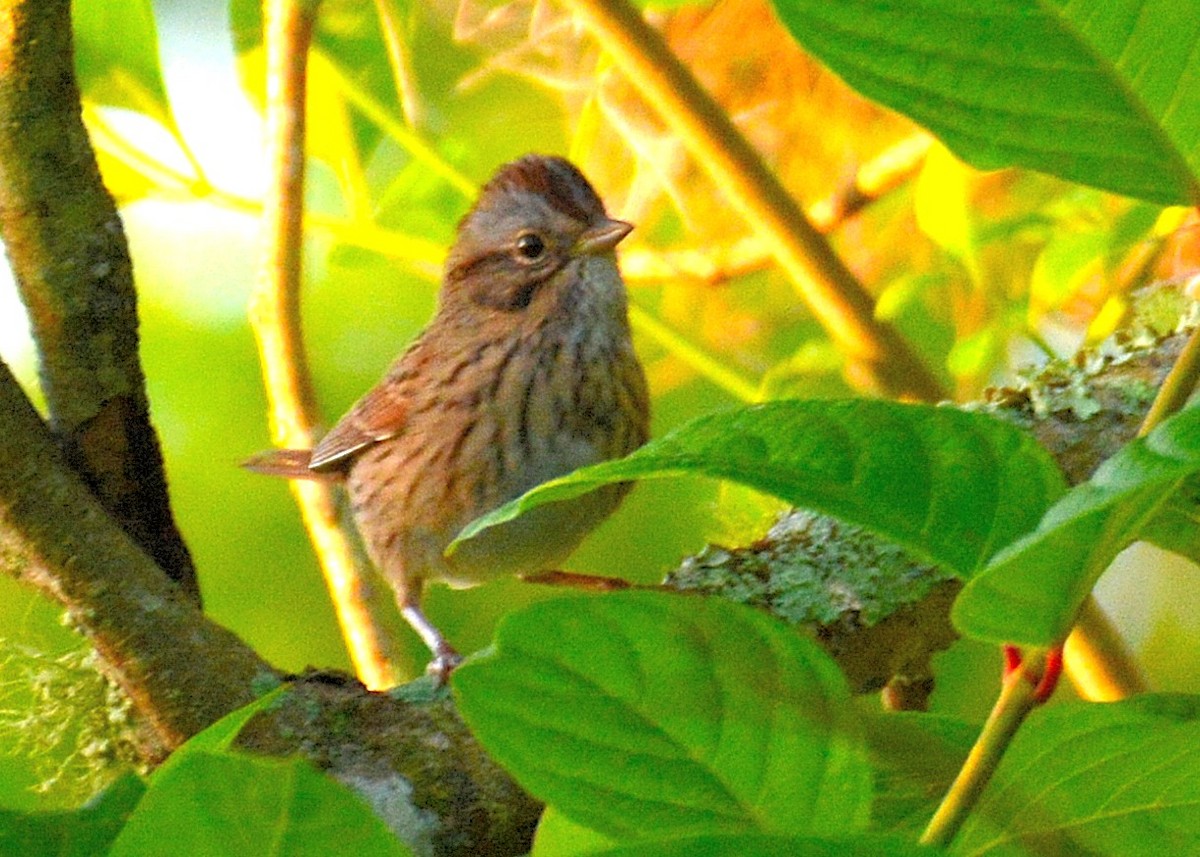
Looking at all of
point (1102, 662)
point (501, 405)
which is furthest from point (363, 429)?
point (1102, 662)

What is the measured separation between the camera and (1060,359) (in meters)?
2.40

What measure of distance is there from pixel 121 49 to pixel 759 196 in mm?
1184

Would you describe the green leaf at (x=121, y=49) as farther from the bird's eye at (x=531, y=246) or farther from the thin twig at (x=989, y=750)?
the thin twig at (x=989, y=750)

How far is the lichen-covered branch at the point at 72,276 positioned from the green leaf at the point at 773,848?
4.22ft

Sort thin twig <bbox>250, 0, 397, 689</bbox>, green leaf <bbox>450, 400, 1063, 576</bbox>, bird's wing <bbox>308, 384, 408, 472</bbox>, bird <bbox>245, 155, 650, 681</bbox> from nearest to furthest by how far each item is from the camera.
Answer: green leaf <bbox>450, 400, 1063, 576</bbox>
thin twig <bbox>250, 0, 397, 689</bbox>
bird <bbox>245, 155, 650, 681</bbox>
bird's wing <bbox>308, 384, 408, 472</bbox>

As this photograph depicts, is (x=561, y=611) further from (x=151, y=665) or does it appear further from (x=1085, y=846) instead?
(x=151, y=665)

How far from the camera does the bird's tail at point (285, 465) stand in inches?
131

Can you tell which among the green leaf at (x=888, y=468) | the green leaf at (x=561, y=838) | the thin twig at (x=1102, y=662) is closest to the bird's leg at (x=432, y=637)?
the thin twig at (x=1102, y=662)

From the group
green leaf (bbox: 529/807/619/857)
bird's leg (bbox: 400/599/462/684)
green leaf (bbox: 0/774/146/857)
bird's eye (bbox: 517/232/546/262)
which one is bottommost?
bird's leg (bbox: 400/599/462/684)

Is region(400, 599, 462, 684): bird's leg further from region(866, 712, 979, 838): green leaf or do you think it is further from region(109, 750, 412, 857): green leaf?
region(109, 750, 412, 857): green leaf

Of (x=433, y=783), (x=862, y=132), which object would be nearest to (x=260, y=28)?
(x=862, y=132)

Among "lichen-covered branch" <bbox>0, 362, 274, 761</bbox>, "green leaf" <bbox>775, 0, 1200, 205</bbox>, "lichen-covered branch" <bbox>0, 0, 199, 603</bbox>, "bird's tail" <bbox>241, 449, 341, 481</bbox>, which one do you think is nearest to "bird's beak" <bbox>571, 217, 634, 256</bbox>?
"bird's tail" <bbox>241, 449, 341, 481</bbox>

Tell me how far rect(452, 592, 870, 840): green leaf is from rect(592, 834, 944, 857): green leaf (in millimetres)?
116

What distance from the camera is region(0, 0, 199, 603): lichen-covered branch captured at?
180cm
